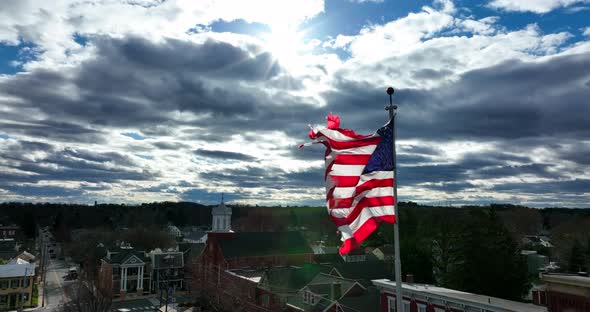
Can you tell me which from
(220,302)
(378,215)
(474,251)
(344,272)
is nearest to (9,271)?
(220,302)

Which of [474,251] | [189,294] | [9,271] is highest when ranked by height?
[474,251]

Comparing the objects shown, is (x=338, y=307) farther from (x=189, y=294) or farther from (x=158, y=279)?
(x=158, y=279)

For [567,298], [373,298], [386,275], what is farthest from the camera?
[386,275]

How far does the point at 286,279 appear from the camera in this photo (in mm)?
48656

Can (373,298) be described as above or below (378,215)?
below

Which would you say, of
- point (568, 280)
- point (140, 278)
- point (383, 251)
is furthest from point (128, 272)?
point (568, 280)

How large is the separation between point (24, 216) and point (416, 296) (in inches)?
7420

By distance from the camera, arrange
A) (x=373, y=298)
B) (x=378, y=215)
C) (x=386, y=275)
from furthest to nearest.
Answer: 1. (x=386, y=275)
2. (x=373, y=298)
3. (x=378, y=215)

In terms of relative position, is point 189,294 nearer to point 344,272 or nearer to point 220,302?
point 220,302

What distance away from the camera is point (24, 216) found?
175 m

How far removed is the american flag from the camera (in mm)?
12773

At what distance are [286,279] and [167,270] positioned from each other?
3507cm

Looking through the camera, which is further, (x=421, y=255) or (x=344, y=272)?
(x=421, y=255)

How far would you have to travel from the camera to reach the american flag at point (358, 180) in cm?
1277
